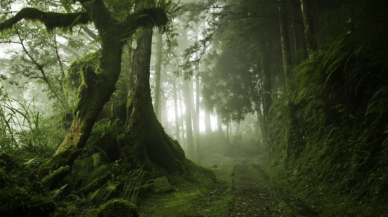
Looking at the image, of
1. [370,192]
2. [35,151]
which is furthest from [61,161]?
[370,192]

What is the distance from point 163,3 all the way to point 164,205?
16.7 feet

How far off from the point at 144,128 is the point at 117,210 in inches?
167

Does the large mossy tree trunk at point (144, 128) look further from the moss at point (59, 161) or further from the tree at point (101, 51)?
the moss at point (59, 161)

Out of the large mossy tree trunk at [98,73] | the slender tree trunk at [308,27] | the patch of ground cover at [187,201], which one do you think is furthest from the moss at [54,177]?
the slender tree trunk at [308,27]

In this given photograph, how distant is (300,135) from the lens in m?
8.03

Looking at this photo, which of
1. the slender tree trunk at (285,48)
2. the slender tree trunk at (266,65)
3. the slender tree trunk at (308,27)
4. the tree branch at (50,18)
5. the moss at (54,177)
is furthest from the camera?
the slender tree trunk at (266,65)

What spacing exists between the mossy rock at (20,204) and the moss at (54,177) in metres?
1.49

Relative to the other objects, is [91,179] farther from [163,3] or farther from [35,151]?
[163,3]

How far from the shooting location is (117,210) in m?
3.31

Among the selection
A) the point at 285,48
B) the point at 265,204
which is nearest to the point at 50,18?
the point at 265,204

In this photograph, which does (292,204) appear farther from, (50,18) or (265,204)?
(50,18)

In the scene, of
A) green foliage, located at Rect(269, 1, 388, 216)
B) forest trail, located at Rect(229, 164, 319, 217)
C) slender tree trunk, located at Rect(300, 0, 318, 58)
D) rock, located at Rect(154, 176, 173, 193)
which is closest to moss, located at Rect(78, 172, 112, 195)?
rock, located at Rect(154, 176, 173, 193)

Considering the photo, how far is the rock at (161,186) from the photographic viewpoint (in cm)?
580

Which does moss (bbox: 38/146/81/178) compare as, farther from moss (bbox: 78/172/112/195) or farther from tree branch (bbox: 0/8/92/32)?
tree branch (bbox: 0/8/92/32)
